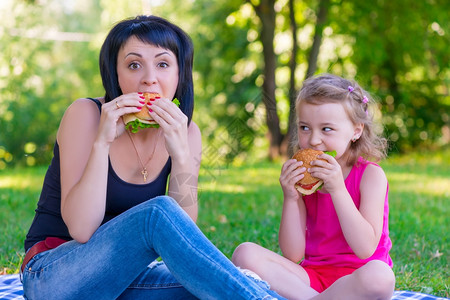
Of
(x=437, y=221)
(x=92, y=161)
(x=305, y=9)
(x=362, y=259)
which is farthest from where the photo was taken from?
(x=305, y=9)

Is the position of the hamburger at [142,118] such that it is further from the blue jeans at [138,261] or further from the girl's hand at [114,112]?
the blue jeans at [138,261]

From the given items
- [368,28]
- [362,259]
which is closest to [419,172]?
[368,28]

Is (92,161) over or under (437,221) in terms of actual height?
over

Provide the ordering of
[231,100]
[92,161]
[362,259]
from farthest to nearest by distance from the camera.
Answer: [231,100] < [362,259] < [92,161]

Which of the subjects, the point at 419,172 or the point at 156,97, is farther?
the point at 419,172

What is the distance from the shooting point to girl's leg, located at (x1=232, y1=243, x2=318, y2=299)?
8.99 feet

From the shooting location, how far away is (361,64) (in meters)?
13.9

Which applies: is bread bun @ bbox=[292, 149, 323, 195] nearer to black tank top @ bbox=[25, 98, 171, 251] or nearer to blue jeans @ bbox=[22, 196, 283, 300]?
blue jeans @ bbox=[22, 196, 283, 300]

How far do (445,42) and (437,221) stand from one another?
7.12 metres

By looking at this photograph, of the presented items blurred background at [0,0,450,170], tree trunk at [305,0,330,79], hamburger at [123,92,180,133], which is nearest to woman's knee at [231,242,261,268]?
hamburger at [123,92,180,133]

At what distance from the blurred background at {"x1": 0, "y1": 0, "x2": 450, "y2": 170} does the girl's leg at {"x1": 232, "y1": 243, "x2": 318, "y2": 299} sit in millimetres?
5053

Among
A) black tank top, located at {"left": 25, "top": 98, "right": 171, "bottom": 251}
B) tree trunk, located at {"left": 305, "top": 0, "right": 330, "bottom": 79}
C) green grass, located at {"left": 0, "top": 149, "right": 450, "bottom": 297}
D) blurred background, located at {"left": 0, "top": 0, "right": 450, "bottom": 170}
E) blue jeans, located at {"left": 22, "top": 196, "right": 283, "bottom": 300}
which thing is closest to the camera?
blue jeans, located at {"left": 22, "top": 196, "right": 283, "bottom": 300}

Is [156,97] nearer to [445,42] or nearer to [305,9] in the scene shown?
[445,42]

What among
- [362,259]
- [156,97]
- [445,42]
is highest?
[445,42]
